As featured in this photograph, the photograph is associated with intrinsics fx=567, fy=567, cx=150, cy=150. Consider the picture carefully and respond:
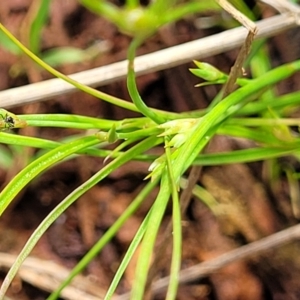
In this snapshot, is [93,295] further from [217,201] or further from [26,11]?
[26,11]

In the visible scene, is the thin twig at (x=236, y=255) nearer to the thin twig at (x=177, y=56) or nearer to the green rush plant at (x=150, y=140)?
the green rush plant at (x=150, y=140)

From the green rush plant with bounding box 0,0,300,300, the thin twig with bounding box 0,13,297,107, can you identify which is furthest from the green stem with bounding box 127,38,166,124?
the thin twig with bounding box 0,13,297,107

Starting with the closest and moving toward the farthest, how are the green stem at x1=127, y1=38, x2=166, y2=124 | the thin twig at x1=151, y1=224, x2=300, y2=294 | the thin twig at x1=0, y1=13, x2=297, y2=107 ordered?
the green stem at x1=127, y1=38, x2=166, y2=124, the thin twig at x1=0, y1=13, x2=297, y2=107, the thin twig at x1=151, y1=224, x2=300, y2=294

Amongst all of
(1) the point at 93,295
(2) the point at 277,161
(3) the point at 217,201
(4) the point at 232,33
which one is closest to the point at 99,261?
(1) the point at 93,295

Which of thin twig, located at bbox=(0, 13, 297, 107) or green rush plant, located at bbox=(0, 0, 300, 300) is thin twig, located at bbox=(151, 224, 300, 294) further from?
thin twig, located at bbox=(0, 13, 297, 107)

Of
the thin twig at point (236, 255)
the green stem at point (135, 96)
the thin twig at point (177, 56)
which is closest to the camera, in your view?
the green stem at point (135, 96)

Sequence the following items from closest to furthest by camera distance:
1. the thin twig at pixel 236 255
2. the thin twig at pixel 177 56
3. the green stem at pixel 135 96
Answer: the green stem at pixel 135 96 → the thin twig at pixel 177 56 → the thin twig at pixel 236 255

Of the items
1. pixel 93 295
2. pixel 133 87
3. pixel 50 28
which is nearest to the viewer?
pixel 133 87

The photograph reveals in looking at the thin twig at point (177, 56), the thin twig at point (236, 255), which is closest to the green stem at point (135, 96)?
the thin twig at point (177, 56)

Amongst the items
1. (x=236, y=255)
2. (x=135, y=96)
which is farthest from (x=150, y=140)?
(x=236, y=255)

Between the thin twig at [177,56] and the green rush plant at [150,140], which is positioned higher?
the thin twig at [177,56]

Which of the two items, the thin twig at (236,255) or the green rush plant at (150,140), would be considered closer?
the green rush plant at (150,140)
